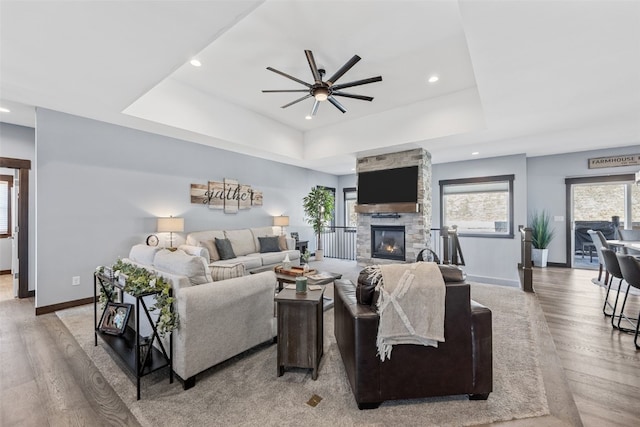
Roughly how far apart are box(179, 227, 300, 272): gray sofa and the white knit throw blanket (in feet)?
11.3

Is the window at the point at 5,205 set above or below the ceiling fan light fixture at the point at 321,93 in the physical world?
below

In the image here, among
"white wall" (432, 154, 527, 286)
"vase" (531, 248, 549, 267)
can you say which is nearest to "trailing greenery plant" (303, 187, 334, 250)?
"white wall" (432, 154, 527, 286)

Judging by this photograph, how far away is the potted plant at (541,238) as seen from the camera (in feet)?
21.1

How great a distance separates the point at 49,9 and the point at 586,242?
9583 mm

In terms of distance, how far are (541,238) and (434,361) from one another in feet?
21.0

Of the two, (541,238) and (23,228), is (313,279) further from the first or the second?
(541,238)

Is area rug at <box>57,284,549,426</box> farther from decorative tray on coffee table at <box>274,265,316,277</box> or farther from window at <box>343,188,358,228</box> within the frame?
window at <box>343,188,358,228</box>

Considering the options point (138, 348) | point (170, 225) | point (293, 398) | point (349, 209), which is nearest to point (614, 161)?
point (349, 209)

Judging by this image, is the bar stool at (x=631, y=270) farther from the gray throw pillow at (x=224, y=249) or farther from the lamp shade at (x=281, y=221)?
the lamp shade at (x=281, y=221)

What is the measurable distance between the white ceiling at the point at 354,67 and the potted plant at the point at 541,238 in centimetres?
184

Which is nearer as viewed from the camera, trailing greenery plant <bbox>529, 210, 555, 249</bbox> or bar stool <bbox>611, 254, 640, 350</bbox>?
bar stool <bbox>611, 254, 640, 350</bbox>

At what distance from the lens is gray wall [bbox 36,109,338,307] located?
12.1ft

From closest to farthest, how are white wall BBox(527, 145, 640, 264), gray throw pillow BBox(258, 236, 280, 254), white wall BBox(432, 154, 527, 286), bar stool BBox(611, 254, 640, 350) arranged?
bar stool BBox(611, 254, 640, 350)
gray throw pillow BBox(258, 236, 280, 254)
white wall BBox(432, 154, 527, 286)
white wall BBox(527, 145, 640, 264)

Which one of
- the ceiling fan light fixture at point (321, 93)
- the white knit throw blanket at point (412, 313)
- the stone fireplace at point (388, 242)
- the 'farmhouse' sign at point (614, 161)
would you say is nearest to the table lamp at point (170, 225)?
the ceiling fan light fixture at point (321, 93)
